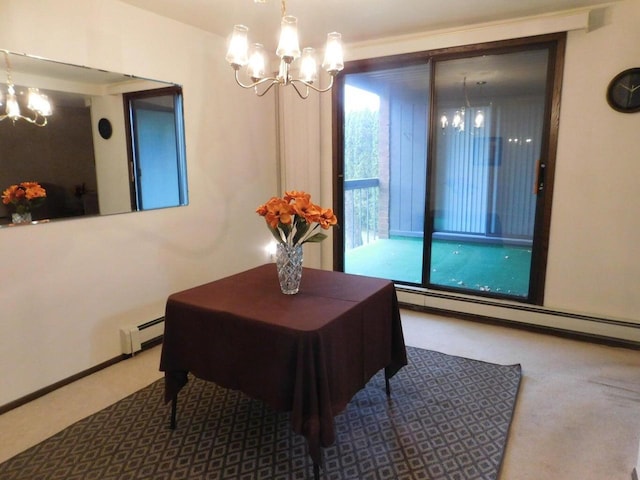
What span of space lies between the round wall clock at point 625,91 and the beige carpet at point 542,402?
1.79 meters

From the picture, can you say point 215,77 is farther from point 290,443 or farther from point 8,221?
point 290,443

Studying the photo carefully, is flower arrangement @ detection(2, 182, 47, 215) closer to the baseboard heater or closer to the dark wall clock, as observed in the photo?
the dark wall clock

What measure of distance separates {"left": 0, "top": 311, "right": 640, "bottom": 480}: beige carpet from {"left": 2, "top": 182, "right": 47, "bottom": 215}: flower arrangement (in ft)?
3.84

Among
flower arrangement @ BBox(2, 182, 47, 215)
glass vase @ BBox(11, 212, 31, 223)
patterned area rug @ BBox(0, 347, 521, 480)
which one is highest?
flower arrangement @ BBox(2, 182, 47, 215)

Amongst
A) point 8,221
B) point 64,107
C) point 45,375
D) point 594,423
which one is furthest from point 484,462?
point 64,107

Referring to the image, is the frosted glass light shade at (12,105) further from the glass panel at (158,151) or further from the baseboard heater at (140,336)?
the baseboard heater at (140,336)

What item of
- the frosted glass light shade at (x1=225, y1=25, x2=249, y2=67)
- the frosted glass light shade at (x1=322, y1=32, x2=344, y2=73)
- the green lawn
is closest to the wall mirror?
the frosted glass light shade at (x1=225, y1=25, x2=249, y2=67)

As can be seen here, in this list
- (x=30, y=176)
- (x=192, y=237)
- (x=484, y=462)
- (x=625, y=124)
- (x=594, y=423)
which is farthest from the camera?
(x=192, y=237)

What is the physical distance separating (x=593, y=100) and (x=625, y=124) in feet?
0.93

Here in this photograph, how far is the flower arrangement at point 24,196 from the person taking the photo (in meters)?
2.27

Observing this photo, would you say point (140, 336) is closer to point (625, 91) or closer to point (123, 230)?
point (123, 230)

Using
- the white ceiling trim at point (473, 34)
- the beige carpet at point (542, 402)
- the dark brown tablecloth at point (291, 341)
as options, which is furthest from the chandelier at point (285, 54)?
the beige carpet at point (542, 402)

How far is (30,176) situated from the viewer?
235cm

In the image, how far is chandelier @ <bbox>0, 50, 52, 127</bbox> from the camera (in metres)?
2.21
